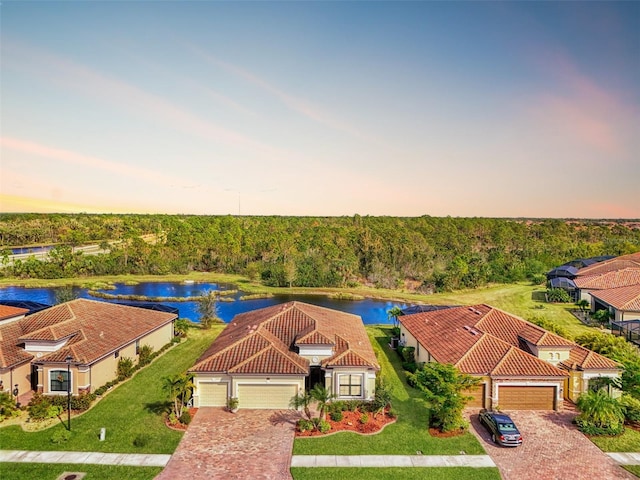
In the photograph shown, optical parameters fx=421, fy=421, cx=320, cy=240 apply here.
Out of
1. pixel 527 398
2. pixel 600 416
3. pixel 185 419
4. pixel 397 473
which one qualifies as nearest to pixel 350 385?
pixel 397 473

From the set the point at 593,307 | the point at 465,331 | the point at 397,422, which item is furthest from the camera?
the point at 593,307

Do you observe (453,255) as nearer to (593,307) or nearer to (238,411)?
(593,307)

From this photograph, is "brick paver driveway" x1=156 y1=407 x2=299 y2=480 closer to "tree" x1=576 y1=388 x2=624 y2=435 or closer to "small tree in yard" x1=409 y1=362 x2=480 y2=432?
"small tree in yard" x1=409 y1=362 x2=480 y2=432

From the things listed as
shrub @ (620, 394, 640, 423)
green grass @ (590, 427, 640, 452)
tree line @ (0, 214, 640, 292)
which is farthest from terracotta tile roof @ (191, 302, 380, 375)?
tree line @ (0, 214, 640, 292)

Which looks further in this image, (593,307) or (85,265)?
(85,265)

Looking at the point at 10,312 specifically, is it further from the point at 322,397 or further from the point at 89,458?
the point at 322,397

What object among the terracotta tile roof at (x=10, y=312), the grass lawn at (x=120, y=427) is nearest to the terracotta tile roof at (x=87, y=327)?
the grass lawn at (x=120, y=427)

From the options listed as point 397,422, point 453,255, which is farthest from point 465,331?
point 453,255
